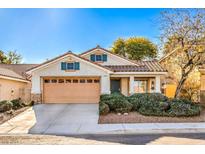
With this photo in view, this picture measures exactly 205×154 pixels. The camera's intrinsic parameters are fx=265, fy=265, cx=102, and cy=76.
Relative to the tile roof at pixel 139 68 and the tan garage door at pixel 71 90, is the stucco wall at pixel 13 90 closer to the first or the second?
the tan garage door at pixel 71 90

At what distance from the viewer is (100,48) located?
75.7ft

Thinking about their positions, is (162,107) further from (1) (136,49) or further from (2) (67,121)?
(1) (136,49)

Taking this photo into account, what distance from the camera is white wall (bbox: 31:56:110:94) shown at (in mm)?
20562

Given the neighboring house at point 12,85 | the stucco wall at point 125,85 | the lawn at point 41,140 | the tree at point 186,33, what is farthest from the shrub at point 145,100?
the neighboring house at point 12,85

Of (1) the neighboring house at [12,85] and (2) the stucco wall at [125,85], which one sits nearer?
(1) the neighboring house at [12,85]

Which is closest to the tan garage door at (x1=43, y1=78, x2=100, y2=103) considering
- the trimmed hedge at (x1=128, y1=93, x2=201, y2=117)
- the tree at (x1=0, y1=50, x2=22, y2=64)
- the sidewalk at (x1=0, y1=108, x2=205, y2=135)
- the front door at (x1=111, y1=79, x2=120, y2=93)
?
the front door at (x1=111, y1=79, x2=120, y2=93)

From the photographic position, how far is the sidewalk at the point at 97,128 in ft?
37.9

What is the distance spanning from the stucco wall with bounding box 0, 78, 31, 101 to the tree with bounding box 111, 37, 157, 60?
21489 millimetres

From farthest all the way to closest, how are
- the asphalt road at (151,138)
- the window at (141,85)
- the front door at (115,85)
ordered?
the window at (141,85)
the front door at (115,85)
the asphalt road at (151,138)

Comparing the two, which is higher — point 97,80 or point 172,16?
point 172,16

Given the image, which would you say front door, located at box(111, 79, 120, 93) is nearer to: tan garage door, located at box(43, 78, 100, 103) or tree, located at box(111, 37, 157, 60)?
tan garage door, located at box(43, 78, 100, 103)
